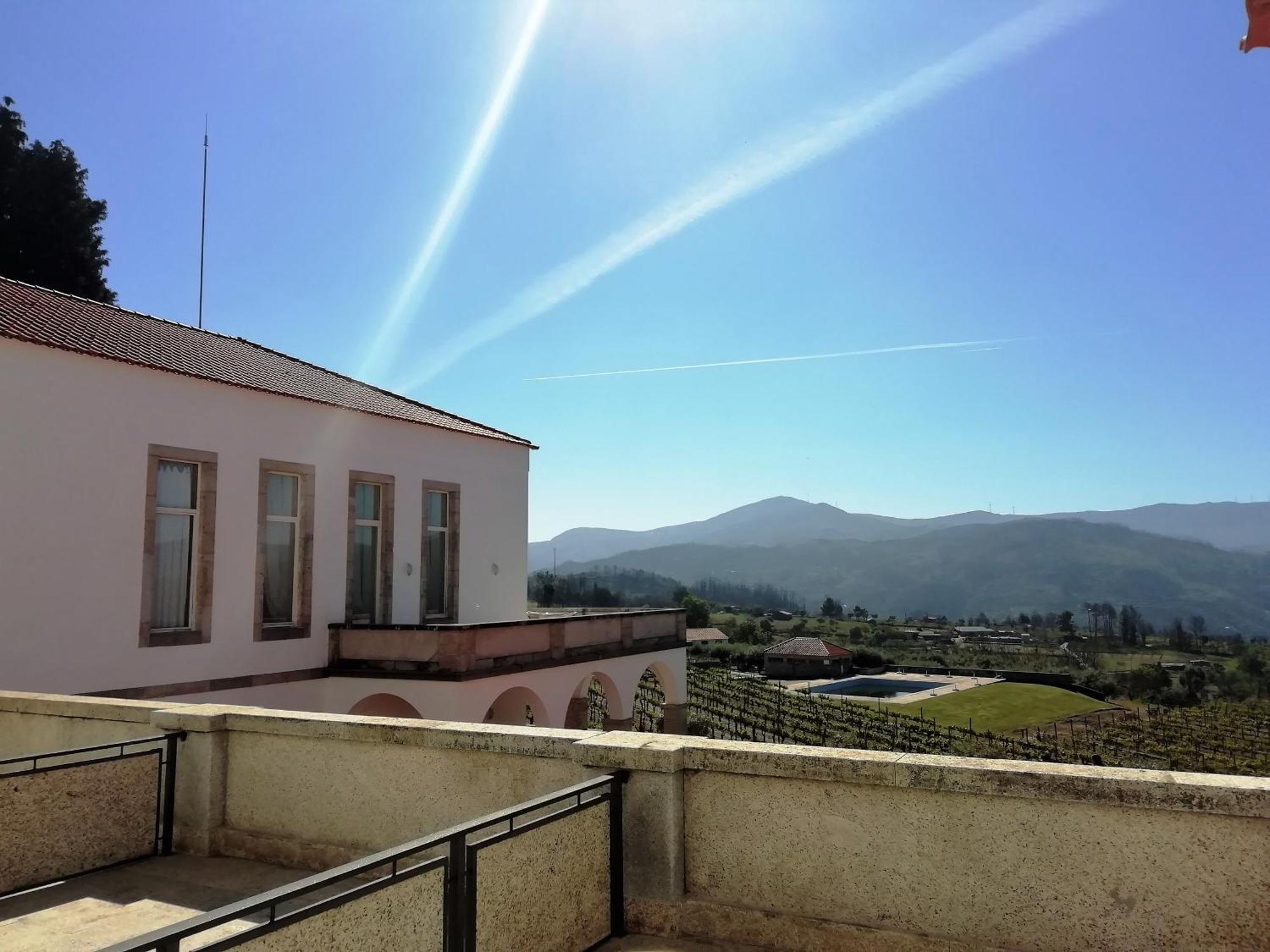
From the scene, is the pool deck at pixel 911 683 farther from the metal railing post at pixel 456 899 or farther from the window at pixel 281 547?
the metal railing post at pixel 456 899

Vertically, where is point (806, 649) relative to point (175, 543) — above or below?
below

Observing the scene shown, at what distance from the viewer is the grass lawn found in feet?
338

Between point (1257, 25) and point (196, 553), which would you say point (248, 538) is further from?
point (1257, 25)

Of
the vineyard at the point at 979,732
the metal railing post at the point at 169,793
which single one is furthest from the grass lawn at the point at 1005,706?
the metal railing post at the point at 169,793

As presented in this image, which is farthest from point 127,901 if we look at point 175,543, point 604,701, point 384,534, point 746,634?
point 746,634

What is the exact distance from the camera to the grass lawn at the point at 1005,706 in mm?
102938

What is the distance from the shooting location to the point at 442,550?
845 inches

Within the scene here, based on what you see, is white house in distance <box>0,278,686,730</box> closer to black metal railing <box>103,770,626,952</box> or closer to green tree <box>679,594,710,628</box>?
black metal railing <box>103,770,626,952</box>

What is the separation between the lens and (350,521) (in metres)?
18.6

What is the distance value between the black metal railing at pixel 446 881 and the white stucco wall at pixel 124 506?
387 inches

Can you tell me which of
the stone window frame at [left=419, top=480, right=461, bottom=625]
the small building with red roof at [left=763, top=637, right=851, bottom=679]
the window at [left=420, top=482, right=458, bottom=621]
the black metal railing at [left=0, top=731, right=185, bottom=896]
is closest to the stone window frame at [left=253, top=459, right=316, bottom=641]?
the window at [left=420, top=482, right=458, bottom=621]

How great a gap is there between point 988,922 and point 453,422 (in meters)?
20.2

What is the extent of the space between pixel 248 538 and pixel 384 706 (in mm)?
5317

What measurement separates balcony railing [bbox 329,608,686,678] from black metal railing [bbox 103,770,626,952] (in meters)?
10.6
